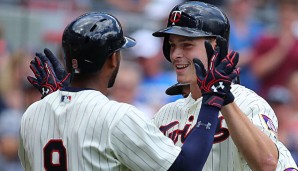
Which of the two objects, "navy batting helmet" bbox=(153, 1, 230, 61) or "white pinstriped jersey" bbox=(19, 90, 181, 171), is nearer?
"white pinstriped jersey" bbox=(19, 90, 181, 171)

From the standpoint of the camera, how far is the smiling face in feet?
15.4

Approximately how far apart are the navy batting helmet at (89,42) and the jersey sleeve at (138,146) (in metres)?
0.33

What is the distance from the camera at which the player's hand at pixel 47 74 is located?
15.9 ft

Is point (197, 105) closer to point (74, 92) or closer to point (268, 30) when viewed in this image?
point (74, 92)

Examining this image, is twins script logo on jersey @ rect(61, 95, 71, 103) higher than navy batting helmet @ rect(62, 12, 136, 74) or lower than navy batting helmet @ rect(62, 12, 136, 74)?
lower

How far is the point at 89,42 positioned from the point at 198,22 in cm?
77

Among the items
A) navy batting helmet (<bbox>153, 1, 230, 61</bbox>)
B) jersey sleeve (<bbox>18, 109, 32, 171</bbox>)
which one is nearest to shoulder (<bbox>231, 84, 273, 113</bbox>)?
navy batting helmet (<bbox>153, 1, 230, 61</bbox>)

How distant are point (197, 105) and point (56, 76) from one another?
880mm

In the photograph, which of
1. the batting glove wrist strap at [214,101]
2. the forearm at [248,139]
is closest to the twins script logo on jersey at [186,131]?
the forearm at [248,139]

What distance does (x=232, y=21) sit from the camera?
337 inches

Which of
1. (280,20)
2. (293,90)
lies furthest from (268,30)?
(293,90)

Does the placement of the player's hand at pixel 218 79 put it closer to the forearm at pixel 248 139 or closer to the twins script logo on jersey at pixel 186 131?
the forearm at pixel 248 139

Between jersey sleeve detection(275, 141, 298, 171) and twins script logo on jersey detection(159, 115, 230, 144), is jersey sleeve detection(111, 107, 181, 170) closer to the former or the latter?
twins script logo on jersey detection(159, 115, 230, 144)

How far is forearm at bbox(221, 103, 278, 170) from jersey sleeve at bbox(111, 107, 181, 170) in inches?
12.6
